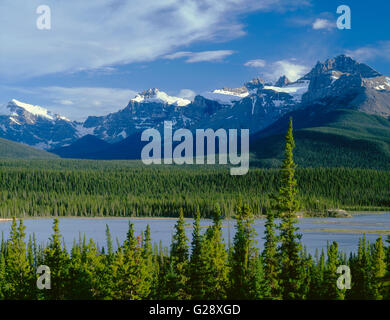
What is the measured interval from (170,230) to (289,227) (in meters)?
111

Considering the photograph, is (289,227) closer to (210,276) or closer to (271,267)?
(271,267)

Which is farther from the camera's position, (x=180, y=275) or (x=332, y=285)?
(x=180, y=275)

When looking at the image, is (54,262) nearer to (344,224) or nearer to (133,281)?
(133,281)

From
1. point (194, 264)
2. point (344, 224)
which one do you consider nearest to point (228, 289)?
point (194, 264)

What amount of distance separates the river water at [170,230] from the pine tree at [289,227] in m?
65.1

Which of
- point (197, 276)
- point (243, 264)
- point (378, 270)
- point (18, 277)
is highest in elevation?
point (243, 264)

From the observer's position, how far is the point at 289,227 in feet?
143

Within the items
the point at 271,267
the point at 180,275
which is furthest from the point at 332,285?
the point at 180,275

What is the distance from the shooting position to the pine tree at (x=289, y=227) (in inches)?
1693

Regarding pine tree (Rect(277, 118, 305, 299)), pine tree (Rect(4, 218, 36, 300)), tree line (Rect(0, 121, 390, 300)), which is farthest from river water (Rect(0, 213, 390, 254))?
pine tree (Rect(277, 118, 305, 299))

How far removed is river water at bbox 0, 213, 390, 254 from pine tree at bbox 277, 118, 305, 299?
214 ft

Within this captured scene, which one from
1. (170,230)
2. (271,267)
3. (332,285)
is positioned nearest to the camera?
(271,267)

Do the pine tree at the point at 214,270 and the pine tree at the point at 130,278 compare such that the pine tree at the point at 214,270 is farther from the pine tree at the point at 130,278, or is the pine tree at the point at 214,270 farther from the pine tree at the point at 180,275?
the pine tree at the point at 130,278
